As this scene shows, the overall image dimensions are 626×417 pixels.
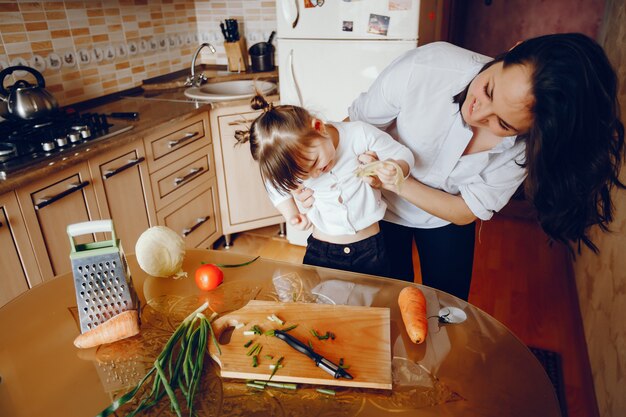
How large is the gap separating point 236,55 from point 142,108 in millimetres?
936

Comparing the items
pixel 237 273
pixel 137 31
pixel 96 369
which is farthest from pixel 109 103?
pixel 96 369

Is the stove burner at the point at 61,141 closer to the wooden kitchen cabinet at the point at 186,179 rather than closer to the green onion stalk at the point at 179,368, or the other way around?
the wooden kitchen cabinet at the point at 186,179

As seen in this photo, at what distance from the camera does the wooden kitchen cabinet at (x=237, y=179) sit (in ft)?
8.66

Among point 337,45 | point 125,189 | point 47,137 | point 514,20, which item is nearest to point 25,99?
point 47,137

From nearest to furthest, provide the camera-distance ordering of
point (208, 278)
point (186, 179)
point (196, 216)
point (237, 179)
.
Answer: point (208, 278), point (186, 179), point (196, 216), point (237, 179)

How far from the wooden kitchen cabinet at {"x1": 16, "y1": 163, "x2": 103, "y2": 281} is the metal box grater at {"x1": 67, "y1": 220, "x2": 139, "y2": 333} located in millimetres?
954

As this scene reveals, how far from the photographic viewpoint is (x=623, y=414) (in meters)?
1.49

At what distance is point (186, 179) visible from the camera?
2.53 meters

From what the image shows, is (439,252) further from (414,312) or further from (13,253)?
(13,253)

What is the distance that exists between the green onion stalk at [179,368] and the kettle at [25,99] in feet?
5.00

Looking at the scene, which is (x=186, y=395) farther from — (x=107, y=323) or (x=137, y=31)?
(x=137, y=31)

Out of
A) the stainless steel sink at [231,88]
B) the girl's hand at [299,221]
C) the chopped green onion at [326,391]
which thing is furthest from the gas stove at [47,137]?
the chopped green onion at [326,391]

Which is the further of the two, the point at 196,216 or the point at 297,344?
the point at 196,216

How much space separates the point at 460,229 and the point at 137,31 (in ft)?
7.94
